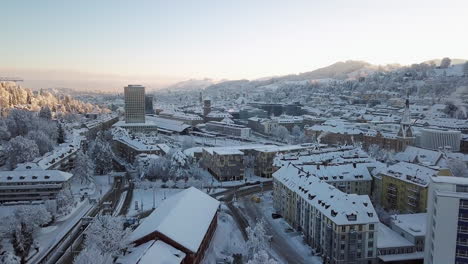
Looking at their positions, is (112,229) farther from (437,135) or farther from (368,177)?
(437,135)

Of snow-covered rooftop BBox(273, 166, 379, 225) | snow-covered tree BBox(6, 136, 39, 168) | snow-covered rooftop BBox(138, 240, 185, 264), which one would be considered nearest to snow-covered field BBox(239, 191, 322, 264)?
snow-covered rooftop BBox(273, 166, 379, 225)

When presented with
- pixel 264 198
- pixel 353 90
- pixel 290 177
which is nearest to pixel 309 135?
pixel 264 198

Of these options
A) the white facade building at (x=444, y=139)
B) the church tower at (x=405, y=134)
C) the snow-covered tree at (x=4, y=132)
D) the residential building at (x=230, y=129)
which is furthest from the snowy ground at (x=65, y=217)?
the white facade building at (x=444, y=139)

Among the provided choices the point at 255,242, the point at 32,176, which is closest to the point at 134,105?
the point at 32,176

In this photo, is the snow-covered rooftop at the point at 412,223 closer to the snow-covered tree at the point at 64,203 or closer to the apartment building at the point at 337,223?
the apartment building at the point at 337,223

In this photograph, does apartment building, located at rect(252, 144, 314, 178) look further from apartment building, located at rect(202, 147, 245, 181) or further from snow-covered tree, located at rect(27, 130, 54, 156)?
snow-covered tree, located at rect(27, 130, 54, 156)

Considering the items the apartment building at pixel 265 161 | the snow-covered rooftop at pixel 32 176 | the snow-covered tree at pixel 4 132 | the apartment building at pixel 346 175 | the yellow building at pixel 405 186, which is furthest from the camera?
the snow-covered tree at pixel 4 132
